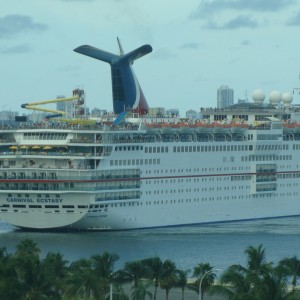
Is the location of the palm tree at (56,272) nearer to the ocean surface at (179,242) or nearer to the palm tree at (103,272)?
the palm tree at (103,272)

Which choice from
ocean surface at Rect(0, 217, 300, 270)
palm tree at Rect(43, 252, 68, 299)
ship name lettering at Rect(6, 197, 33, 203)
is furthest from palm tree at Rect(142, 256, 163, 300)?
ship name lettering at Rect(6, 197, 33, 203)

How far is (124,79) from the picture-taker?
92500 millimetres

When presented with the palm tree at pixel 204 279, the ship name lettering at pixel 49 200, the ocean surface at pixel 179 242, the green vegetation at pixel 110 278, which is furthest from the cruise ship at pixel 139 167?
the palm tree at pixel 204 279

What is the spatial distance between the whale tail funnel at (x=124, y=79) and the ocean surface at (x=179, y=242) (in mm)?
11066

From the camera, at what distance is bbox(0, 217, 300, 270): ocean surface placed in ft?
235

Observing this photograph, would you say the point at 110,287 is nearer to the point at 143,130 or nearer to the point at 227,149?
the point at 143,130

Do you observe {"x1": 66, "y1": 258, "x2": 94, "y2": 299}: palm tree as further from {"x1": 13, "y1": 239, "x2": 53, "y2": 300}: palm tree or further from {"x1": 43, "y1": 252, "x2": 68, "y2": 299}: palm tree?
{"x1": 13, "y1": 239, "x2": 53, "y2": 300}: palm tree

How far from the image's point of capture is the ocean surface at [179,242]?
7175cm

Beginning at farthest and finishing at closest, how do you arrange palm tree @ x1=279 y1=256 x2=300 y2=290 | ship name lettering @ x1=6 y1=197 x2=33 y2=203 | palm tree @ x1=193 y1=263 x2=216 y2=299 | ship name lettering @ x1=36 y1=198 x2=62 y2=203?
ship name lettering @ x1=6 y1=197 x2=33 y2=203 → ship name lettering @ x1=36 y1=198 x2=62 y2=203 → palm tree @ x1=193 y1=263 x2=216 y2=299 → palm tree @ x1=279 y1=256 x2=300 y2=290

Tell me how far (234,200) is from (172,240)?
Result: 1233 cm

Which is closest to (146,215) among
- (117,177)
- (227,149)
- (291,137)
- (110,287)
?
(117,177)

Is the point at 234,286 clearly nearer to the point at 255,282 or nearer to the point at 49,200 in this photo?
the point at 255,282

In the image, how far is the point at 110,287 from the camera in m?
49.9

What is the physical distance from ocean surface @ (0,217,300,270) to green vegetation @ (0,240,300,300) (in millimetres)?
14437
